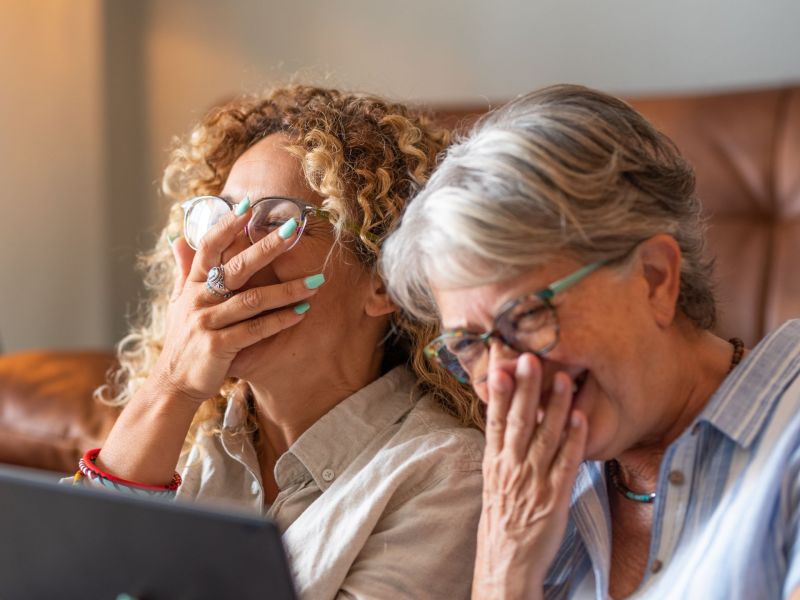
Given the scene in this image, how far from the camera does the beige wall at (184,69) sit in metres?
2.51

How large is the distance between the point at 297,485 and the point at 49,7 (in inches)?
81.1

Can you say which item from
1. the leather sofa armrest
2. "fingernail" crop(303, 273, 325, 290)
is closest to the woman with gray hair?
"fingernail" crop(303, 273, 325, 290)

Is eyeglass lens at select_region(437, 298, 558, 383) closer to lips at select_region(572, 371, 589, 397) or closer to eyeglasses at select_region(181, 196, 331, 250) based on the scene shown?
lips at select_region(572, 371, 589, 397)

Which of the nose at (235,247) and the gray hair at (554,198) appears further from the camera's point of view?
the nose at (235,247)

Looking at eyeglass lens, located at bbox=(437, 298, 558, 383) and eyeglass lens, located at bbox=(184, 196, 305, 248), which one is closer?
eyeglass lens, located at bbox=(437, 298, 558, 383)

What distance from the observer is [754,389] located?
1.10 metres

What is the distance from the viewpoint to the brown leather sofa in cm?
198

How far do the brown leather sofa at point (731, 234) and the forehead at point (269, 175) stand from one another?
0.75 metres

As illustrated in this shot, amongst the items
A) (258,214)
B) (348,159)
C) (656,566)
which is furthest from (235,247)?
(656,566)

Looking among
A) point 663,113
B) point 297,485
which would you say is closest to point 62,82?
point 663,113

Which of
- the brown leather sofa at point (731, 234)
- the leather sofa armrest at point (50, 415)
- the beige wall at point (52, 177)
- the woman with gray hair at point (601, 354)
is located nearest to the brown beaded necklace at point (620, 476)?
the woman with gray hair at point (601, 354)

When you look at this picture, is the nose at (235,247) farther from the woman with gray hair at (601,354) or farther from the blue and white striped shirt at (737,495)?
the blue and white striped shirt at (737,495)

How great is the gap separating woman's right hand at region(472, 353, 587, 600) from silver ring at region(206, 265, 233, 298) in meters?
0.47

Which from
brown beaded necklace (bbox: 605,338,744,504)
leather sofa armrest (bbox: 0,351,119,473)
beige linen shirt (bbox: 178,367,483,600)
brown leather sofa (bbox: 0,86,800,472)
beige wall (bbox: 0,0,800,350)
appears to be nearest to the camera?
brown beaded necklace (bbox: 605,338,744,504)
